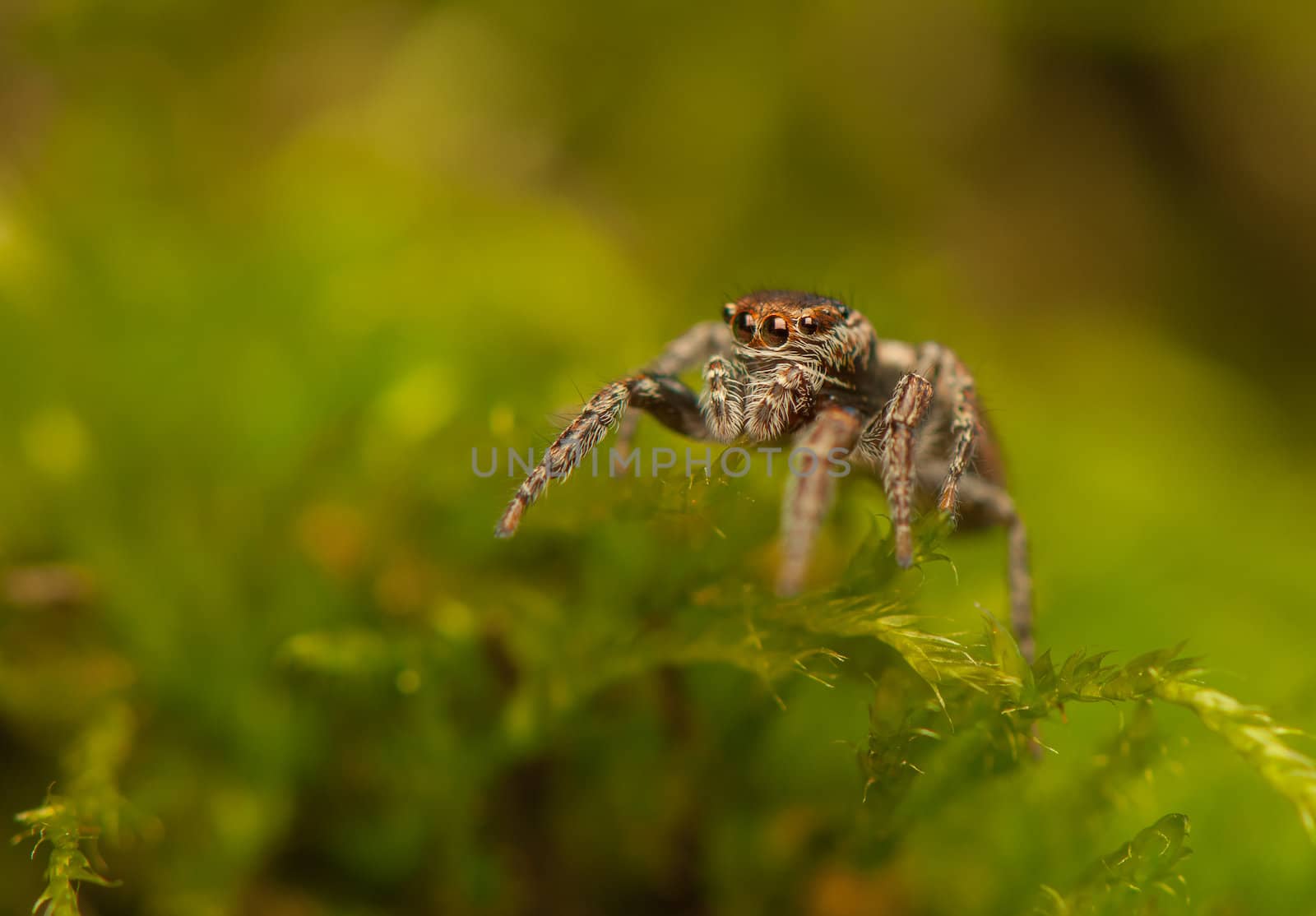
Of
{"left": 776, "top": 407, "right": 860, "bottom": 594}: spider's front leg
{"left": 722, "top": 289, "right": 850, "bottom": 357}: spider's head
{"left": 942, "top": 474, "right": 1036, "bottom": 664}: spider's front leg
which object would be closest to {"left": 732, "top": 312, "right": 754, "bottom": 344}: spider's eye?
{"left": 722, "top": 289, "right": 850, "bottom": 357}: spider's head

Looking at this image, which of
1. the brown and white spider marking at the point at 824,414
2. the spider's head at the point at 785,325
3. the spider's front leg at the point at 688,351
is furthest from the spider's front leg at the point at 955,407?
the spider's front leg at the point at 688,351

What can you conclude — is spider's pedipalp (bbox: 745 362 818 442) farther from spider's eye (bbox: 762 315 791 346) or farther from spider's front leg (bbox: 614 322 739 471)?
spider's front leg (bbox: 614 322 739 471)

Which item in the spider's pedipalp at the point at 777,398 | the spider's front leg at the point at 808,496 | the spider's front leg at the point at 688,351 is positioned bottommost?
the spider's front leg at the point at 808,496

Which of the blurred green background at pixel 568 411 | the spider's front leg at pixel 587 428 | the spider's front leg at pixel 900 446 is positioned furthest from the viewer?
the blurred green background at pixel 568 411

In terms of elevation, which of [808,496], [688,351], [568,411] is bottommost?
[808,496]

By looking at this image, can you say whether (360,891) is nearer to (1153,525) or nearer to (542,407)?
(542,407)

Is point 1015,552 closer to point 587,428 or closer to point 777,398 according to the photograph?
point 777,398

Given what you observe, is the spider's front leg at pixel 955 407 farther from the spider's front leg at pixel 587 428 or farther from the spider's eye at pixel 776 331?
the spider's front leg at pixel 587 428

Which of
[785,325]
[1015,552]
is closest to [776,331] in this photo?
[785,325]
